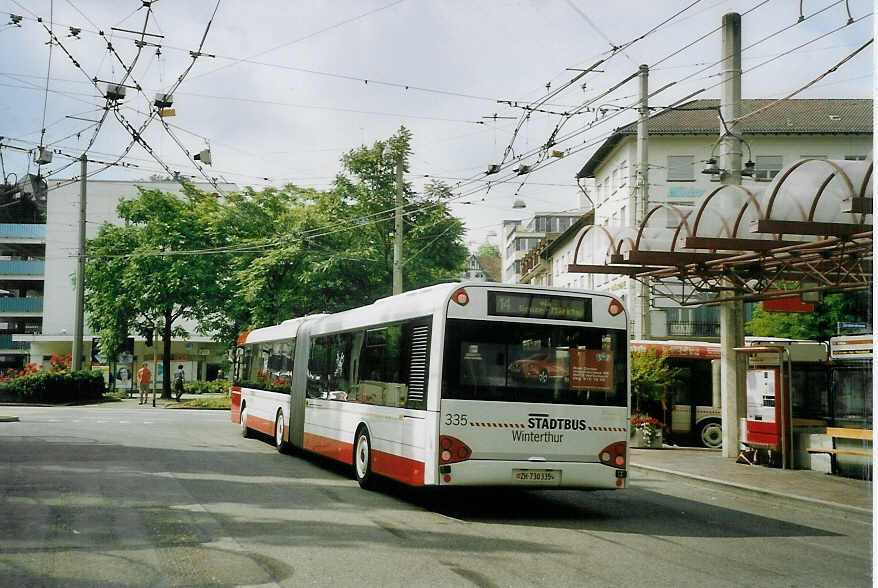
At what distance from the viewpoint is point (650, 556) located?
8906mm

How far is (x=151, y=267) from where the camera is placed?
48469 mm

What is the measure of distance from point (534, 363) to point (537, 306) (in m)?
0.70

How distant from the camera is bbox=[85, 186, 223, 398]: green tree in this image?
157 ft

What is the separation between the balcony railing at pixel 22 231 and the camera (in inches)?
3098

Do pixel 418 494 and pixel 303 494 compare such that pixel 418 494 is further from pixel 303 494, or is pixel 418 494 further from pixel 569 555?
pixel 569 555

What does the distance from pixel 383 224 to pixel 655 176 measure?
20918 mm

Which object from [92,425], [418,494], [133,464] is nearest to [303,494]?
[418,494]

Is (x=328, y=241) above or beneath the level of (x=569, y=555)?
above

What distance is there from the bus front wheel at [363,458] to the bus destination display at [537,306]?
3.34m

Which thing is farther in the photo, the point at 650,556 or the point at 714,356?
the point at 714,356

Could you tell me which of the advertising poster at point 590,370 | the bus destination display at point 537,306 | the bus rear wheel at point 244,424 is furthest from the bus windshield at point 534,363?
the bus rear wheel at point 244,424

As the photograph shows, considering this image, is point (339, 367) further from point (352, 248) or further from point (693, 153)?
point (693, 153)

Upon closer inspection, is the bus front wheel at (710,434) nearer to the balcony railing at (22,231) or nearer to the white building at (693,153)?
the white building at (693,153)

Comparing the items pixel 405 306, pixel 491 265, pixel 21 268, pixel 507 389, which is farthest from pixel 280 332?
pixel 491 265
